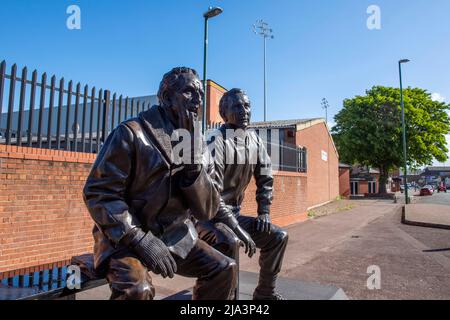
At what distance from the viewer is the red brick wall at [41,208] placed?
435cm

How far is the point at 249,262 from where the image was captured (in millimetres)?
6688

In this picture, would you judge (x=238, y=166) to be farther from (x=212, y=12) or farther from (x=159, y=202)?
(x=212, y=12)

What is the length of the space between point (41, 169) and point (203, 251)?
3776mm

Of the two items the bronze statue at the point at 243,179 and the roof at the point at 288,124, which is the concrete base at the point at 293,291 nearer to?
the bronze statue at the point at 243,179

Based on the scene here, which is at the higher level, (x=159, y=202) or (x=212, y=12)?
(x=212, y=12)

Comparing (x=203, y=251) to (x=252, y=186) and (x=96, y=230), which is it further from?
(x=252, y=186)

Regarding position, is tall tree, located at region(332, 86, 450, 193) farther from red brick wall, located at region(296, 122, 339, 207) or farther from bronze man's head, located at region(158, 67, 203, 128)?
bronze man's head, located at region(158, 67, 203, 128)

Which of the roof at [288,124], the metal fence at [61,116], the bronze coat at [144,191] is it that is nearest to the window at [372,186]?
the roof at [288,124]

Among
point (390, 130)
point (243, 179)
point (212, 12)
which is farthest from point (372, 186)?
point (243, 179)

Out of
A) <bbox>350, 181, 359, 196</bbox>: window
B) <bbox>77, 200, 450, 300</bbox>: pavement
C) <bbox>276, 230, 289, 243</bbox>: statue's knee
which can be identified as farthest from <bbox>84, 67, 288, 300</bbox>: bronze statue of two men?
<bbox>350, 181, 359, 196</bbox>: window

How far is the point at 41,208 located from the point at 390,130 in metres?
31.2

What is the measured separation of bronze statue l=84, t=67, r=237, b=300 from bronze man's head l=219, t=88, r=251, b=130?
93 centimetres

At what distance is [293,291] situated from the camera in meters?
3.46
